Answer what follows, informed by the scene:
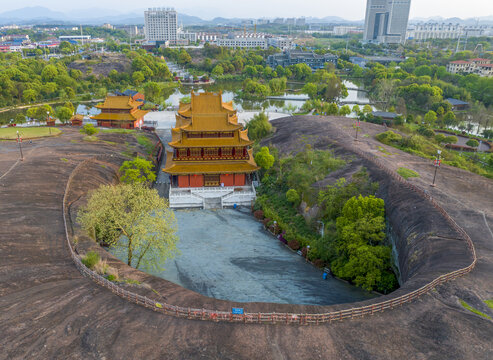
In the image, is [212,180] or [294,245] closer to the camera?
[294,245]

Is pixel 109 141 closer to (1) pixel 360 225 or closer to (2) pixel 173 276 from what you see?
(2) pixel 173 276

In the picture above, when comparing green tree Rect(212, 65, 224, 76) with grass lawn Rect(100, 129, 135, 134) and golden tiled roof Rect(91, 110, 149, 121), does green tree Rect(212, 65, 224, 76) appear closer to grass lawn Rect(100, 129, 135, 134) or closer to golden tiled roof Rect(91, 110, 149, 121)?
golden tiled roof Rect(91, 110, 149, 121)

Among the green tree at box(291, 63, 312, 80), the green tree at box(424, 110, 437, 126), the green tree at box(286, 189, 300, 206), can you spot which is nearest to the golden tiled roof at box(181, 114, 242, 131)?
the green tree at box(286, 189, 300, 206)

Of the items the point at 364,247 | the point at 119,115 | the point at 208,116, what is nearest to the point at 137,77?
the point at 119,115

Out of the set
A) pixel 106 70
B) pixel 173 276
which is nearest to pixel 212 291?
pixel 173 276

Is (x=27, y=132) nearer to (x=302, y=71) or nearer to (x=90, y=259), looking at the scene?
(x=90, y=259)
